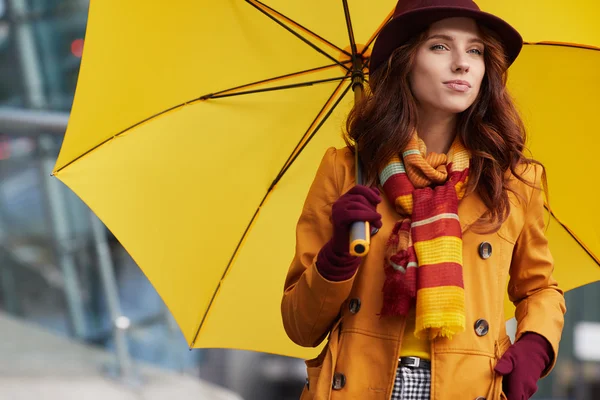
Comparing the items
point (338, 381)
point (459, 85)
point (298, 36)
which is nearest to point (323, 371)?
point (338, 381)

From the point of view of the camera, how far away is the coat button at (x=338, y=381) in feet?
8.20

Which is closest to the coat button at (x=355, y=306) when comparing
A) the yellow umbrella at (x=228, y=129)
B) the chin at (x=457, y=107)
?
the chin at (x=457, y=107)

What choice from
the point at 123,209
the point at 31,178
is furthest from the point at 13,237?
the point at 123,209

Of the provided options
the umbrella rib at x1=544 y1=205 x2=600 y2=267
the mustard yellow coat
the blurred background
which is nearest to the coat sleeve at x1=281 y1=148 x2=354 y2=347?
the mustard yellow coat

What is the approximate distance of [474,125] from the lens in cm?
268

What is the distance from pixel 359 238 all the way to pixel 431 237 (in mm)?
299

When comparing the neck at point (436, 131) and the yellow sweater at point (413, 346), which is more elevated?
the neck at point (436, 131)

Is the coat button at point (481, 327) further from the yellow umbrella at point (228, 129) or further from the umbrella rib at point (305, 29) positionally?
the umbrella rib at point (305, 29)

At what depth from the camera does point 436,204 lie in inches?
98.0

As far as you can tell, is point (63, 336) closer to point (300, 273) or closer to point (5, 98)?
point (5, 98)

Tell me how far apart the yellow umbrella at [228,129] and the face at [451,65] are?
0.54 meters

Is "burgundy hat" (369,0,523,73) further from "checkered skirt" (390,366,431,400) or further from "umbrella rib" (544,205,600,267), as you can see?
"checkered skirt" (390,366,431,400)

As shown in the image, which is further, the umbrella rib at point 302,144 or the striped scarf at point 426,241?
the umbrella rib at point 302,144

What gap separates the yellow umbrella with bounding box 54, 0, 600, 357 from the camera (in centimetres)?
318
